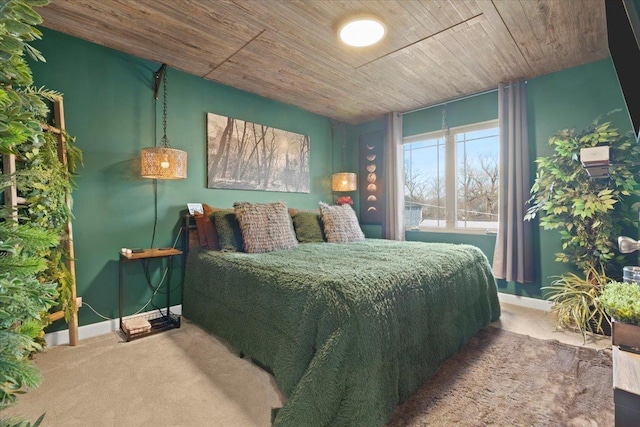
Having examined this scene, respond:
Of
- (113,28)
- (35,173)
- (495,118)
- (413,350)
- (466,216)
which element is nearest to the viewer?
(413,350)

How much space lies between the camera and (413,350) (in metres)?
1.57

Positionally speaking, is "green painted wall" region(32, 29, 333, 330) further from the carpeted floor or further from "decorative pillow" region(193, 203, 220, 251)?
→ the carpeted floor

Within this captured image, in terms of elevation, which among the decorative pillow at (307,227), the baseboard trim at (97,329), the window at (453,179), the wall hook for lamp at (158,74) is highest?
the wall hook for lamp at (158,74)

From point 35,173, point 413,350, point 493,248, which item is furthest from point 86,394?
point 493,248

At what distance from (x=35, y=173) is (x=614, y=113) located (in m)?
4.57

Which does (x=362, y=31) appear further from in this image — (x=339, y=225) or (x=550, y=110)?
(x=550, y=110)

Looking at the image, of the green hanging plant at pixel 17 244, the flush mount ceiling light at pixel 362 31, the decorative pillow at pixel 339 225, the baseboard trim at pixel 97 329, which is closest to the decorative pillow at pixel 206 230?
the baseboard trim at pixel 97 329

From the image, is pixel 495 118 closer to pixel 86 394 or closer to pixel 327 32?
pixel 327 32

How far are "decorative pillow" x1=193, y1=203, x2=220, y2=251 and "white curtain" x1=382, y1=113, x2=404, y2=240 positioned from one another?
2.39 meters

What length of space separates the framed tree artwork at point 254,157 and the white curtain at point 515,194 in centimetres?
241

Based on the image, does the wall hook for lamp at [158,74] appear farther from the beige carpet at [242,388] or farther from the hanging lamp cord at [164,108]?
the beige carpet at [242,388]

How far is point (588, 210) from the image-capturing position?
7.74 feet

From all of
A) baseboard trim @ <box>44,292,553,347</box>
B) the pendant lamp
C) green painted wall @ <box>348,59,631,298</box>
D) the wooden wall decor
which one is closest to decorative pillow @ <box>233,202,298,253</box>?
the pendant lamp

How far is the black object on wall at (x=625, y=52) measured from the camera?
1148mm
